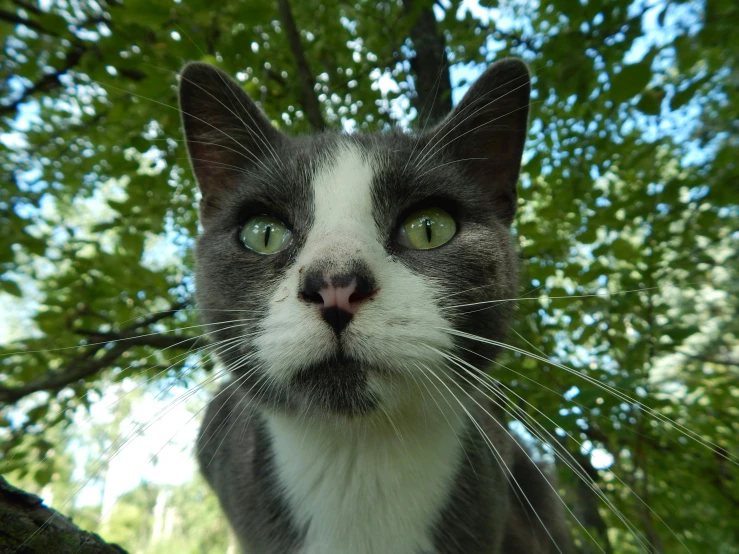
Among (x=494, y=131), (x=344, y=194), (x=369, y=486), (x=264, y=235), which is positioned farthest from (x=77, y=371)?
(x=494, y=131)

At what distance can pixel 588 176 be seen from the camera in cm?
299

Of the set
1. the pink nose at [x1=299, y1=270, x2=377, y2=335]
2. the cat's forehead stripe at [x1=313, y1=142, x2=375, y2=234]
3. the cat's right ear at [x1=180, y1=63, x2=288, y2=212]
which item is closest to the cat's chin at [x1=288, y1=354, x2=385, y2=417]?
the pink nose at [x1=299, y1=270, x2=377, y2=335]

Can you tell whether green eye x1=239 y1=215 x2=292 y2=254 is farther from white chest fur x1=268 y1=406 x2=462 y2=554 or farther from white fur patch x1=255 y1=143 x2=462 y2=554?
white chest fur x1=268 y1=406 x2=462 y2=554

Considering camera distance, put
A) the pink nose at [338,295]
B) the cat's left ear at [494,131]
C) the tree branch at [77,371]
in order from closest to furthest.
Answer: the pink nose at [338,295]
the cat's left ear at [494,131]
the tree branch at [77,371]

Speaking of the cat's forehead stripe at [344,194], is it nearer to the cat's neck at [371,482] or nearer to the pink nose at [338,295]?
the pink nose at [338,295]

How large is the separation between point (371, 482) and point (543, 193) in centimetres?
256

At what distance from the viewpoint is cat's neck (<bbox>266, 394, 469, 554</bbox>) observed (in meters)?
1.61

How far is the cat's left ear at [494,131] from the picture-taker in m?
1.86

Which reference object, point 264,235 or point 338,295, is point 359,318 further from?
point 264,235

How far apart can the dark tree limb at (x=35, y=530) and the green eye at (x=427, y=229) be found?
1.21 metres

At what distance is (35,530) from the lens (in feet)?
3.51

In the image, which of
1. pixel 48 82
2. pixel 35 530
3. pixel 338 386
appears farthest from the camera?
pixel 48 82

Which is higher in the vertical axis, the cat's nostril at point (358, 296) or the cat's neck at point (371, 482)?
the cat's nostril at point (358, 296)

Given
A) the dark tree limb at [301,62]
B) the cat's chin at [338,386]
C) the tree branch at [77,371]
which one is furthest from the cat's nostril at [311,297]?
the tree branch at [77,371]
